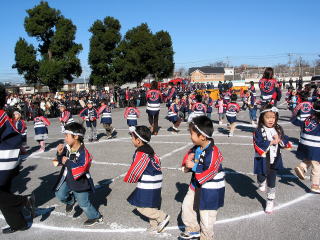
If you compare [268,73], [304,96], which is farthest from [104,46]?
[304,96]

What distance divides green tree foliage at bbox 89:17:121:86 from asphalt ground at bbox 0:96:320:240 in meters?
31.3

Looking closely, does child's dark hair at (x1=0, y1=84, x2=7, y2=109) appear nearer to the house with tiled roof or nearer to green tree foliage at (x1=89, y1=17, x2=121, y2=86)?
green tree foliage at (x1=89, y1=17, x2=121, y2=86)

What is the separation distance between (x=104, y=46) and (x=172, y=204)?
3567cm

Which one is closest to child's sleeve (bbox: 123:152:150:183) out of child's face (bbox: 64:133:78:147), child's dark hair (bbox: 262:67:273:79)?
child's face (bbox: 64:133:78:147)

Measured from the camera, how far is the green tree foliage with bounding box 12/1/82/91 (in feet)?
95.2

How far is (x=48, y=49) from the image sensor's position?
99.6ft

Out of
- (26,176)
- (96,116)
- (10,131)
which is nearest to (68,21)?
(96,116)

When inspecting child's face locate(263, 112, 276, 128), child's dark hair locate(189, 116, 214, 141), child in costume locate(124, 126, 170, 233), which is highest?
child's dark hair locate(189, 116, 214, 141)

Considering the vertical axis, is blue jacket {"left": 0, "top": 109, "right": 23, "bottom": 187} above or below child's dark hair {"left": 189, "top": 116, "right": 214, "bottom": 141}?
below

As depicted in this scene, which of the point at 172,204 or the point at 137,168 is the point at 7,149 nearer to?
the point at 137,168

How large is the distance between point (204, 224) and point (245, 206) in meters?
1.65

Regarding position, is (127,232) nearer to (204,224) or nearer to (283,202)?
(204,224)

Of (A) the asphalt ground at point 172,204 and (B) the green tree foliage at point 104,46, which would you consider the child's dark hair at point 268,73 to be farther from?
(B) the green tree foliage at point 104,46

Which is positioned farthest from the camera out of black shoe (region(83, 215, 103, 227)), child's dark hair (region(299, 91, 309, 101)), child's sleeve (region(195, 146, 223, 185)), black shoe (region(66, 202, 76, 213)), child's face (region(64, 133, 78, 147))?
child's dark hair (region(299, 91, 309, 101))
